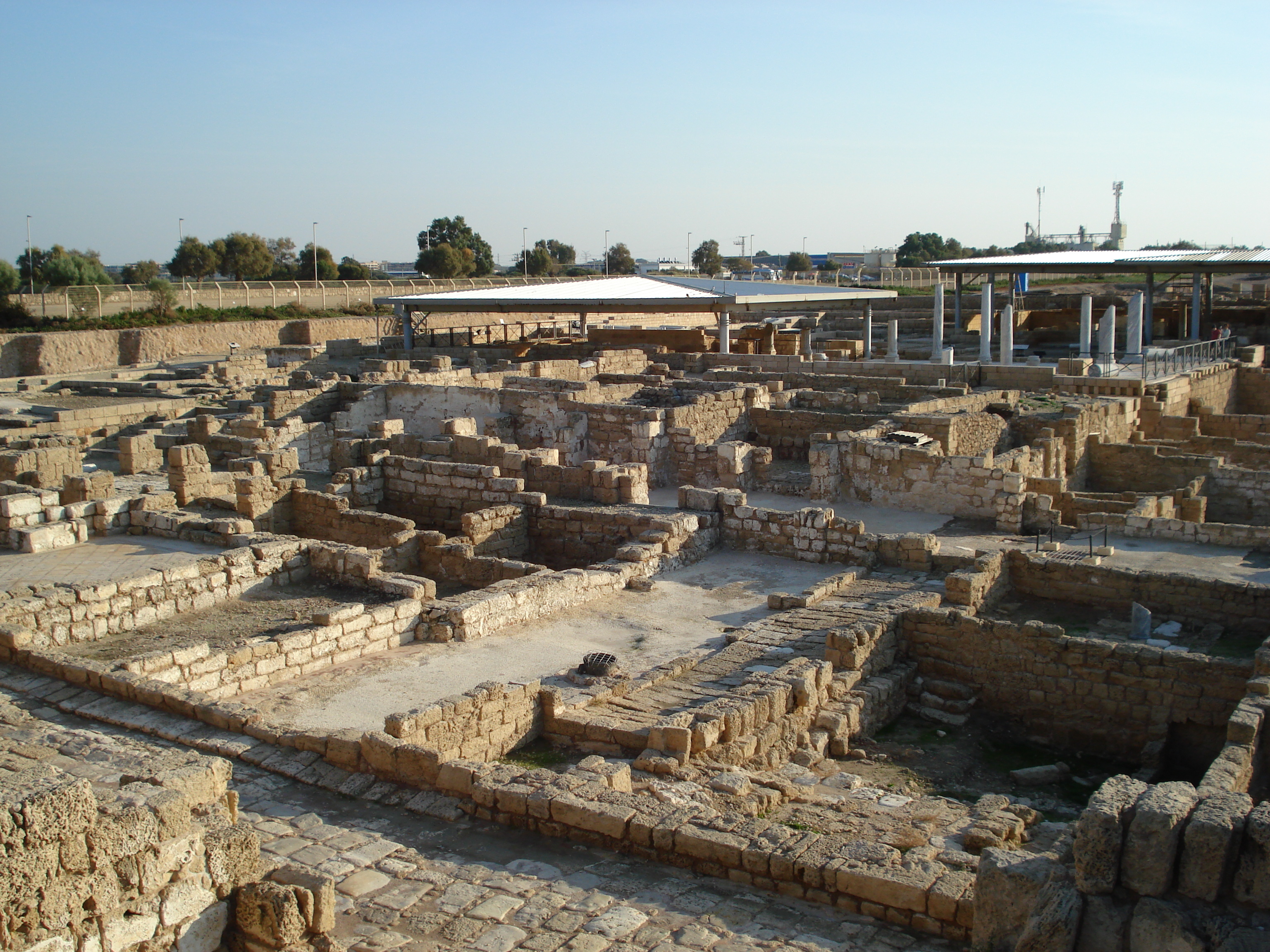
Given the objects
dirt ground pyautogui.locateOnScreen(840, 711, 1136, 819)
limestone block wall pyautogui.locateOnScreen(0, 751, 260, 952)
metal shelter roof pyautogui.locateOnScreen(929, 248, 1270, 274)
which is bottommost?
dirt ground pyautogui.locateOnScreen(840, 711, 1136, 819)

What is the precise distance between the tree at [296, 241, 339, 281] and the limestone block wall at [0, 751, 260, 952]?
2125 inches

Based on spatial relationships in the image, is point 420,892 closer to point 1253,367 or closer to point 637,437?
point 637,437

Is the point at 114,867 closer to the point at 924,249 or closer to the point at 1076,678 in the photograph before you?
the point at 1076,678

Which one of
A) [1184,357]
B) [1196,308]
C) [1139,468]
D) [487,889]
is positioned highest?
[1196,308]

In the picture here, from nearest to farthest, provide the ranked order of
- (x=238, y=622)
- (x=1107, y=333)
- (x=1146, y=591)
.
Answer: (x=238, y=622) → (x=1146, y=591) → (x=1107, y=333)

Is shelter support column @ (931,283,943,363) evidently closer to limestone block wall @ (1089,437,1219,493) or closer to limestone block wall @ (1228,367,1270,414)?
limestone block wall @ (1228,367,1270,414)

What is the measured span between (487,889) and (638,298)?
25.9 metres

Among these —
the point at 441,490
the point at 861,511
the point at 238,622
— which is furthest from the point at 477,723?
the point at 861,511

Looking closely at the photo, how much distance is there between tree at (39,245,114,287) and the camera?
143ft

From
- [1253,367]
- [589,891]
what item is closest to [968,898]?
[589,891]

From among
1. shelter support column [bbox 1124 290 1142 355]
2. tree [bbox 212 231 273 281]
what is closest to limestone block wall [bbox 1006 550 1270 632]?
shelter support column [bbox 1124 290 1142 355]

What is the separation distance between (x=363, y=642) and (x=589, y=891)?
183 inches

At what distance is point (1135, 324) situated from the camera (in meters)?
29.4

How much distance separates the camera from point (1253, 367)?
92.8ft
